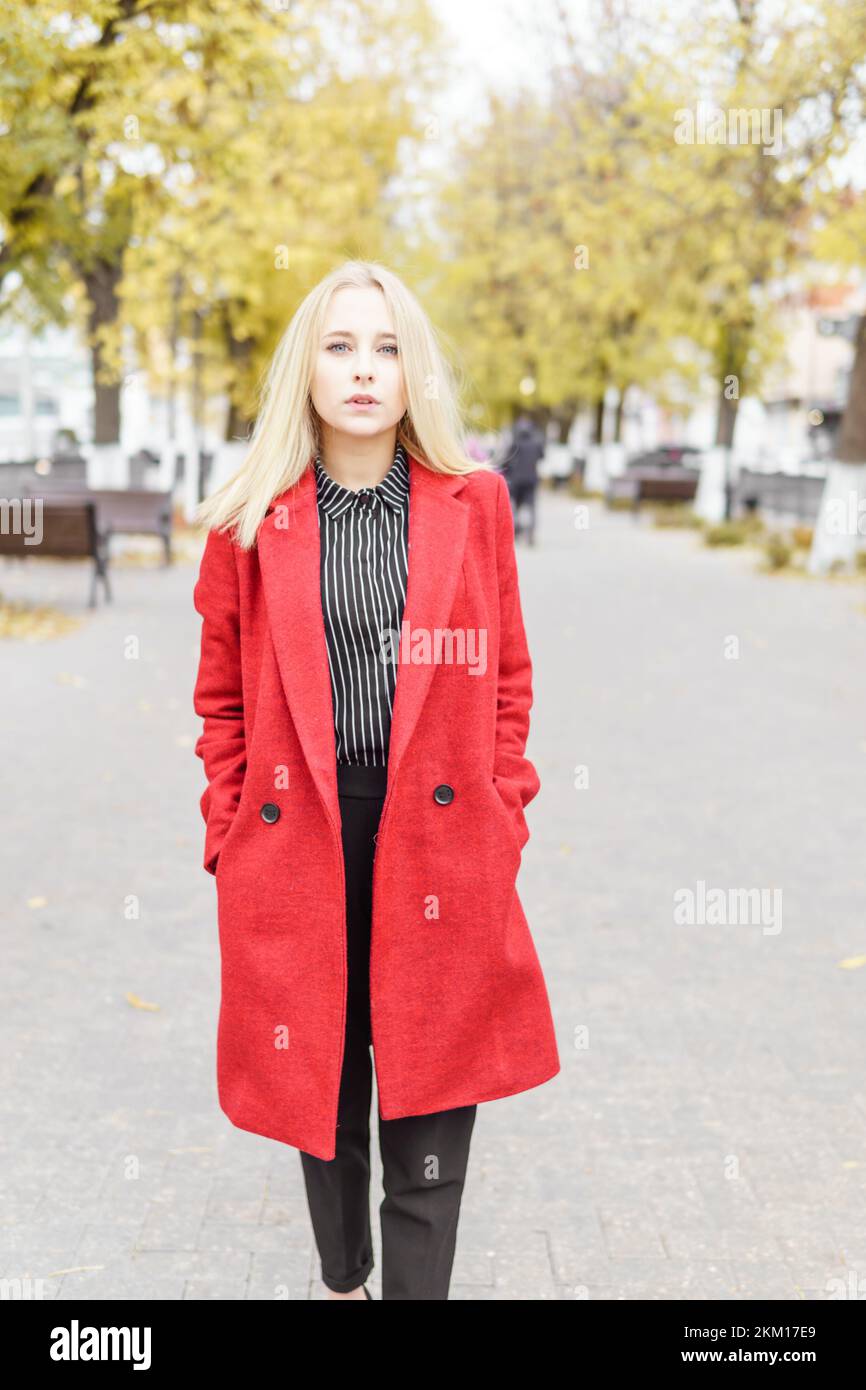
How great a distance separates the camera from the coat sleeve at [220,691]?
2.70 metres

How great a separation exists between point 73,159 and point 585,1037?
9565 millimetres

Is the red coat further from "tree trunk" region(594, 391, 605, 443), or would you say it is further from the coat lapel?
"tree trunk" region(594, 391, 605, 443)

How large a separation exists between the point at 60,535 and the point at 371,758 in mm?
11862

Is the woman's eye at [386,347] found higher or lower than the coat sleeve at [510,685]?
higher

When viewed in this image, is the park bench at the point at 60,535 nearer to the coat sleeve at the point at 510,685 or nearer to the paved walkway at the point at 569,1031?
the paved walkway at the point at 569,1031

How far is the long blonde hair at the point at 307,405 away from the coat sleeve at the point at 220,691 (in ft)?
0.23

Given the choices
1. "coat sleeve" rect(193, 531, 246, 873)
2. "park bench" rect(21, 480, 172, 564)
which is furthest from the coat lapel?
"park bench" rect(21, 480, 172, 564)

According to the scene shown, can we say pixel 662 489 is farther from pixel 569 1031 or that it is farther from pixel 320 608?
pixel 320 608

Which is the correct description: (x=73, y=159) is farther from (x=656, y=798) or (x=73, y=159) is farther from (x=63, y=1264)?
(x=63, y=1264)

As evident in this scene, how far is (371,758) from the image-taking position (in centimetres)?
266

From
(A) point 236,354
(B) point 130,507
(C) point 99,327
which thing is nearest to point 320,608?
(B) point 130,507

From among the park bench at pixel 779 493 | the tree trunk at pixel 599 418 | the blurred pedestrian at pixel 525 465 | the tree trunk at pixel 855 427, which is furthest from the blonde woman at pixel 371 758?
the tree trunk at pixel 599 418

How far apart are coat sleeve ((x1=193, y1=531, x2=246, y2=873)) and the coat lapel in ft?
0.35

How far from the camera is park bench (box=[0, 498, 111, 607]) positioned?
13688mm
